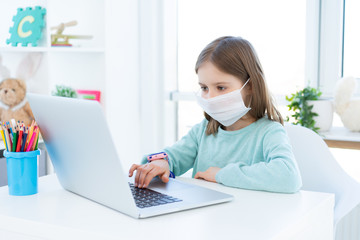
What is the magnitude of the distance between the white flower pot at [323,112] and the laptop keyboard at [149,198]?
4.33 ft

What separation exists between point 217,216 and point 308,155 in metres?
0.69

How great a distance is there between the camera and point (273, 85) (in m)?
2.70

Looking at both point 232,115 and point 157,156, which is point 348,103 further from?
point 157,156

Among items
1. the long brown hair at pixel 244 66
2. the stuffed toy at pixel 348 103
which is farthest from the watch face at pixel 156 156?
the stuffed toy at pixel 348 103

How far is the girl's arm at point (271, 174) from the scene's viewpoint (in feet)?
3.77

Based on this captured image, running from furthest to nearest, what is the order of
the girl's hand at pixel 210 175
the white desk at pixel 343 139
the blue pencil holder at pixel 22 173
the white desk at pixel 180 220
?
the white desk at pixel 343 139
the girl's hand at pixel 210 175
the blue pencil holder at pixel 22 173
the white desk at pixel 180 220

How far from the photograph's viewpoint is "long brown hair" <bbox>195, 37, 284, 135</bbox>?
56.4 inches

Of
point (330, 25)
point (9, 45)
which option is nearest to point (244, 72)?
point (330, 25)

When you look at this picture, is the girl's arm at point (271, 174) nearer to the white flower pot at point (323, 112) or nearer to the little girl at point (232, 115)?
the little girl at point (232, 115)

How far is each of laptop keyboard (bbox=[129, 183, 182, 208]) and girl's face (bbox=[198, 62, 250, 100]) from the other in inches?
16.3

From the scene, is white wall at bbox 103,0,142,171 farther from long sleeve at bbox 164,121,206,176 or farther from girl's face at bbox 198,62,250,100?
girl's face at bbox 198,62,250,100

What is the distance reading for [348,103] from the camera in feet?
7.24

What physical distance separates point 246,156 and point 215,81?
238 mm

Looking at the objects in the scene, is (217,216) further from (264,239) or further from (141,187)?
(141,187)
